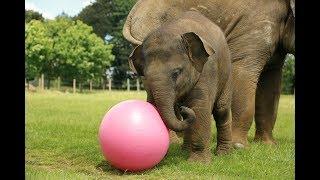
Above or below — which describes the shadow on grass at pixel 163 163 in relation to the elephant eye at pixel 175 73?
below

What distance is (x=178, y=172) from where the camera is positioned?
6.79m

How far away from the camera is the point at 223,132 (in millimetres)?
8344

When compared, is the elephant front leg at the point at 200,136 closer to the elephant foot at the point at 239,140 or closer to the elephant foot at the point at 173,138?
the elephant foot at the point at 239,140

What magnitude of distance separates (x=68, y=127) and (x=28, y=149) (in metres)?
3.63

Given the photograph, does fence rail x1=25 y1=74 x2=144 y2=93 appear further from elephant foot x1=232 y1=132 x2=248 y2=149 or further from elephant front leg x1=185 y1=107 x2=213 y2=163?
elephant front leg x1=185 y1=107 x2=213 y2=163

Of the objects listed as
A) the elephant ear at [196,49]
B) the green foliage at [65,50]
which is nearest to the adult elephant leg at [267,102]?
the elephant ear at [196,49]

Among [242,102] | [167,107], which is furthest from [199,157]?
[242,102]

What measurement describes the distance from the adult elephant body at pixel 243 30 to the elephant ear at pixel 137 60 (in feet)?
5.72

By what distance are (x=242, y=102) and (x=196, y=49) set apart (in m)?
2.19

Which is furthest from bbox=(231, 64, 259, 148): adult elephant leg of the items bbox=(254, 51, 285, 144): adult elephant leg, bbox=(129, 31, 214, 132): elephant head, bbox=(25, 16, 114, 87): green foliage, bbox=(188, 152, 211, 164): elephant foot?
bbox=(25, 16, 114, 87): green foliage

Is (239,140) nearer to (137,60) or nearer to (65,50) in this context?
(137,60)

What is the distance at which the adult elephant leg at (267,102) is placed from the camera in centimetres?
1041
